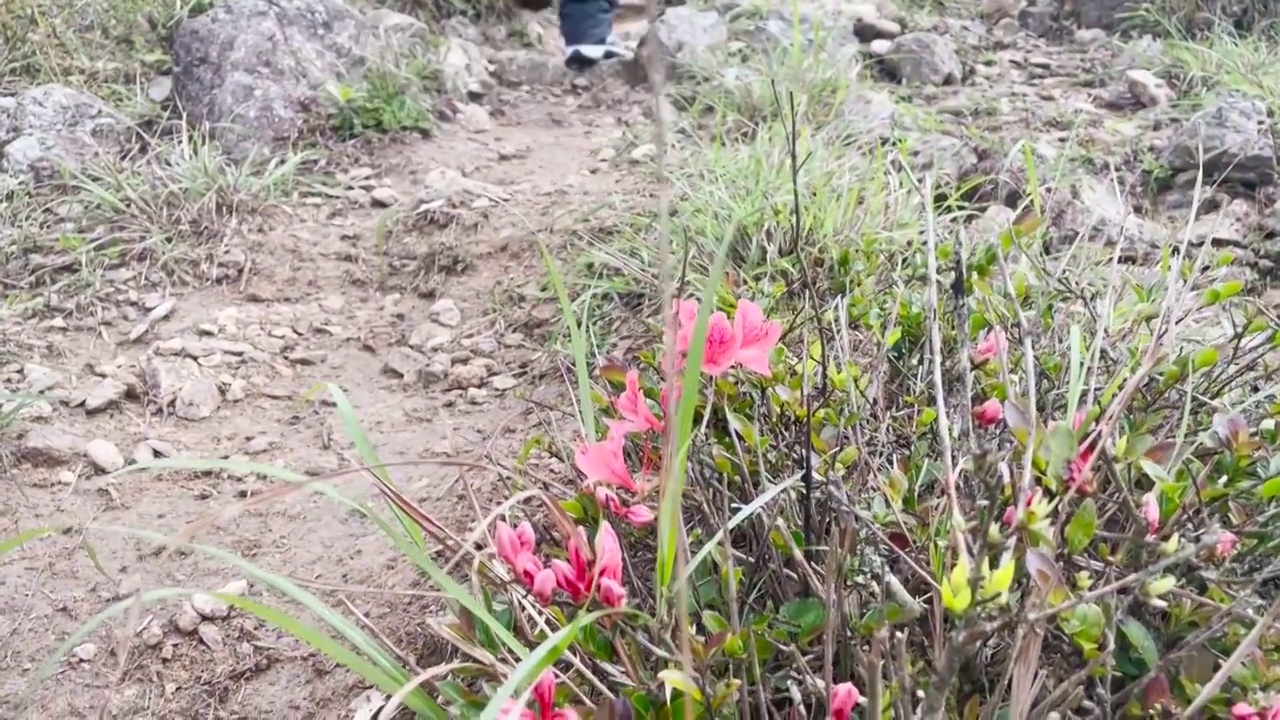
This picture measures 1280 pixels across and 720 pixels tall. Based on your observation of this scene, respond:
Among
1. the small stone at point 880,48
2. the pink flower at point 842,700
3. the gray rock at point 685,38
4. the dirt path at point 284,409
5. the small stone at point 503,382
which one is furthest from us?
the small stone at point 880,48

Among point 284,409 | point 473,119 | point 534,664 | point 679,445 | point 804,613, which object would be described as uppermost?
point 679,445

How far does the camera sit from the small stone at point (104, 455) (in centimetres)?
187

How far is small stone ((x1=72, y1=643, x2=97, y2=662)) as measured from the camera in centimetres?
147

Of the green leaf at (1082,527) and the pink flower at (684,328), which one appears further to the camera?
the pink flower at (684,328)

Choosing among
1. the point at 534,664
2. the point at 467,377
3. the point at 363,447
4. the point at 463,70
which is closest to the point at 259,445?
the point at 467,377

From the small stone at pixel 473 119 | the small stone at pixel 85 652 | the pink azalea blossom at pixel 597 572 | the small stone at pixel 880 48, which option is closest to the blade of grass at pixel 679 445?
the pink azalea blossom at pixel 597 572

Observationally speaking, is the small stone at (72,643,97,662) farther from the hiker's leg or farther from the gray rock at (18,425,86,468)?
the hiker's leg

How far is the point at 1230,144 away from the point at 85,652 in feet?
8.21

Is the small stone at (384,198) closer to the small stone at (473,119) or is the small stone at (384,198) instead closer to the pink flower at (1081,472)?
the small stone at (473,119)

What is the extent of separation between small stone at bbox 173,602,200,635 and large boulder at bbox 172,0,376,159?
1703 millimetres

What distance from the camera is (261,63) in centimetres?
307

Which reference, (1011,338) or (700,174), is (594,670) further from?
(700,174)

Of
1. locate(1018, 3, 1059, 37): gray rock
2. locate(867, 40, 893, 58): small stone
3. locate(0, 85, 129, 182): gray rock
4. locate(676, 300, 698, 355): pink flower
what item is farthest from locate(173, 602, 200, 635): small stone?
locate(1018, 3, 1059, 37): gray rock

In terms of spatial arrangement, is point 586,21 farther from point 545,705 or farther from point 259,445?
point 545,705
